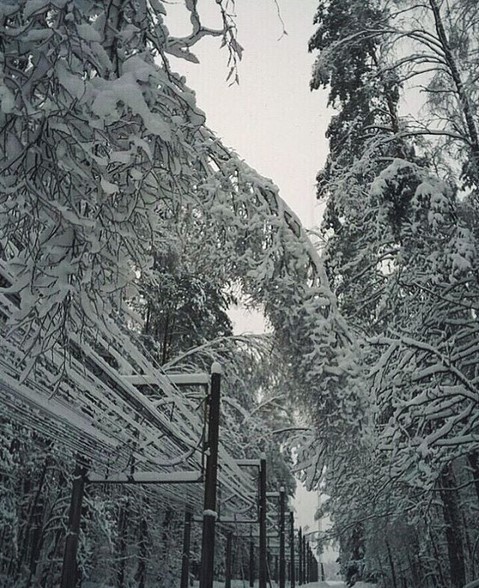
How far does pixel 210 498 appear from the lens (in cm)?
421

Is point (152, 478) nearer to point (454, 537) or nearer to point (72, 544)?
point (72, 544)

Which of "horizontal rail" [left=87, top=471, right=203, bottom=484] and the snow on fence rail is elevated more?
the snow on fence rail

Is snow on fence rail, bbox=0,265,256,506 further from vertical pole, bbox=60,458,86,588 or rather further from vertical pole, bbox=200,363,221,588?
vertical pole, bbox=60,458,86,588

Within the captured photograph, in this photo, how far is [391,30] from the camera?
8516mm

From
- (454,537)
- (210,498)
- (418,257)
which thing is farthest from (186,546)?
(418,257)

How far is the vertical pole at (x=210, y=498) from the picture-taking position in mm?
4082

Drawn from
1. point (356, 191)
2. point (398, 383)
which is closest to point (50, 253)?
point (398, 383)

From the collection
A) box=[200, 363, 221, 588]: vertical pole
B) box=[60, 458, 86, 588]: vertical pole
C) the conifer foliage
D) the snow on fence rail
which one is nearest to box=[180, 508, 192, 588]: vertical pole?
the conifer foliage

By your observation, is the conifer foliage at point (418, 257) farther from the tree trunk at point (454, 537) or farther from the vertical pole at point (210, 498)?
the vertical pole at point (210, 498)

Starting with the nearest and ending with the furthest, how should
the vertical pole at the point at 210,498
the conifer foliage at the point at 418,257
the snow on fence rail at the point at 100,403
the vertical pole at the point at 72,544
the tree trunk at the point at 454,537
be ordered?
the snow on fence rail at the point at 100,403 → the vertical pole at the point at 210,498 → the vertical pole at the point at 72,544 → the conifer foliage at the point at 418,257 → the tree trunk at the point at 454,537

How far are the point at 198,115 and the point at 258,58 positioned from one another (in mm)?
1063

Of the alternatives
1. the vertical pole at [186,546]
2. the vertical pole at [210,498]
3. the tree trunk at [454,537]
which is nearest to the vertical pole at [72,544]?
the vertical pole at [210,498]

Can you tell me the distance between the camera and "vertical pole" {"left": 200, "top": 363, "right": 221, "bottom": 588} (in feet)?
13.4

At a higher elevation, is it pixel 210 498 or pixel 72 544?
pixel 210 498
